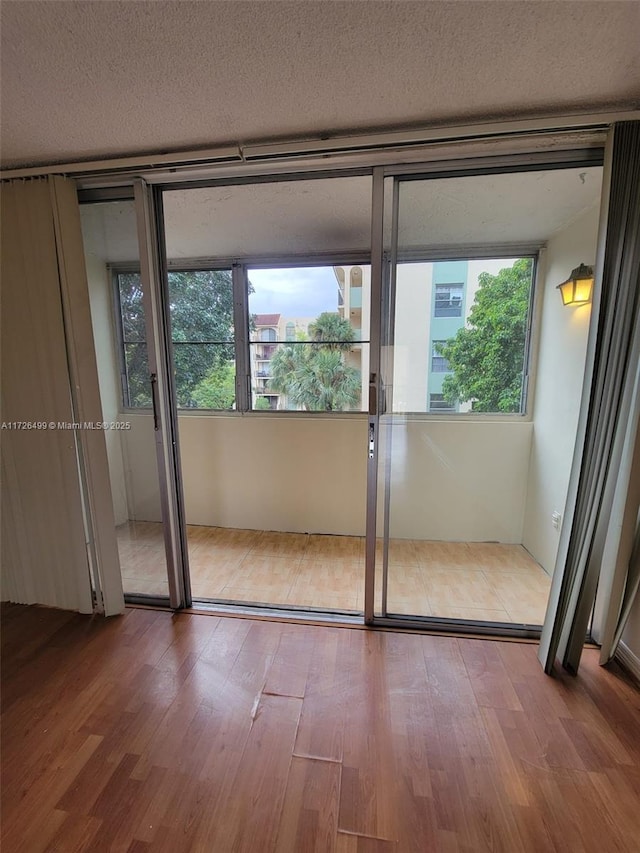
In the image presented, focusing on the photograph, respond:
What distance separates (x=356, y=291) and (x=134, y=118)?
1890 millimetres

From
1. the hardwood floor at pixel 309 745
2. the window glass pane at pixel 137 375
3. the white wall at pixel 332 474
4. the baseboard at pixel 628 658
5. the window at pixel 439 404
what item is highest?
the window glass pane at pixel 137 375

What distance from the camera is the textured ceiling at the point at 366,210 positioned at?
1.79m

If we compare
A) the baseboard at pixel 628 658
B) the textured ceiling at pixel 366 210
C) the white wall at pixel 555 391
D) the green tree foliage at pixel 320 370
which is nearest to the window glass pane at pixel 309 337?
the green tree foliage at pixel 320 370

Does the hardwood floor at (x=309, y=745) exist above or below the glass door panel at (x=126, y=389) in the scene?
below

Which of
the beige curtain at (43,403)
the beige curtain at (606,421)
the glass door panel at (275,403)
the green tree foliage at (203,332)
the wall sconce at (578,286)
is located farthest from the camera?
the green tree foliage at (203,332)

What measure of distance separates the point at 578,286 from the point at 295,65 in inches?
73.1

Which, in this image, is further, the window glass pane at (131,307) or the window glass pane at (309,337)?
the window glass pane at (309,337)

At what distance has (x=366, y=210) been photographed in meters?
2.18

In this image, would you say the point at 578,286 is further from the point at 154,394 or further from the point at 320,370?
the point at 154,394

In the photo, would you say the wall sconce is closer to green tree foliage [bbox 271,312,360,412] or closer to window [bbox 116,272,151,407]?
green tree foliage [bbox 271,312,360,412]

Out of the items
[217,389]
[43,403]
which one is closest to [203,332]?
[217,389]

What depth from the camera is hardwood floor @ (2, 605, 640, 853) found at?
107 cm

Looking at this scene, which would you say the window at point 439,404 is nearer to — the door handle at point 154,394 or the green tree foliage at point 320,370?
the green tree foliage at point 320,370

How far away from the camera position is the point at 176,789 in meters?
1.18
